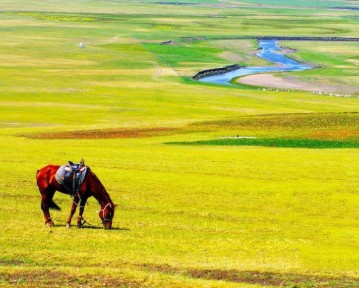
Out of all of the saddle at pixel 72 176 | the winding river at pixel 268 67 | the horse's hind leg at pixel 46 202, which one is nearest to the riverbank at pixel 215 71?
the winding river at pixel 268 67

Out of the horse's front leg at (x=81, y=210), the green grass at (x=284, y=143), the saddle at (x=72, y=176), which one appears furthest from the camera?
the green grass at (x=284, y=143)

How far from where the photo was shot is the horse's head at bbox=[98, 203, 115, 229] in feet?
86.3

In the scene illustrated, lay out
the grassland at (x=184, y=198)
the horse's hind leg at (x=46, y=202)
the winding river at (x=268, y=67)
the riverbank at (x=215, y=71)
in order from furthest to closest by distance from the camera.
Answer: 1. the riverbank at (x=215, y=71)
2. the winding river at (x=268, y=67)
3. the horse's hind leg at (x=46, y=202)
4. the grassland at (x=184, y=198)

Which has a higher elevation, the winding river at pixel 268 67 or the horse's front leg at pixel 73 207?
the horse's front leg at pixel 73 207

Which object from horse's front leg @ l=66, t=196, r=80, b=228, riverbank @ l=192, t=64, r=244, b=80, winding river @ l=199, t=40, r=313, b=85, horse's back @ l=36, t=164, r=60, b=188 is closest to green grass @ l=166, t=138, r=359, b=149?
horse's front leg @ l=66, t=196, r=80, b=228

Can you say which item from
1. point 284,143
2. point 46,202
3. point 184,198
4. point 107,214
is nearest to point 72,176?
point 46,202

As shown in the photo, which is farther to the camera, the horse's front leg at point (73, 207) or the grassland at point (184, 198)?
the horse's front leg at point (73, 207)

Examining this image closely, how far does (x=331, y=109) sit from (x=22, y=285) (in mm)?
73409

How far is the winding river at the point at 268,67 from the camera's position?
123875mm

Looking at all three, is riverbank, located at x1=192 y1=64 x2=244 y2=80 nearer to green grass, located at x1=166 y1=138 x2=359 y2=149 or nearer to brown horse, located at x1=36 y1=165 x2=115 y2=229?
green grass, located at x1=166 y1=138 x2=359 y2=149

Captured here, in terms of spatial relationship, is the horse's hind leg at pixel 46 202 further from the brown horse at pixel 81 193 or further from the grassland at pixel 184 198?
the grassland at pixel 184 198

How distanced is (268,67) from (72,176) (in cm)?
11652

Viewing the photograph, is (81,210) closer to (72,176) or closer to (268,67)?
(72,176)

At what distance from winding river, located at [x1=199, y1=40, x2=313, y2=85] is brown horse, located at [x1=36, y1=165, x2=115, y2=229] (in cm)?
9173
